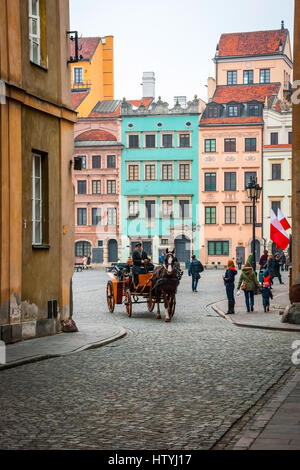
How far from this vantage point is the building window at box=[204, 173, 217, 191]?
8144 centimetres

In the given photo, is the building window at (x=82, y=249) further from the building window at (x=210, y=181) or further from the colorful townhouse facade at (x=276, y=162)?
the colorful townhouse facade at (x=276, y=162)

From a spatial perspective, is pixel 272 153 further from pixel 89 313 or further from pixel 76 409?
pixel 76 409

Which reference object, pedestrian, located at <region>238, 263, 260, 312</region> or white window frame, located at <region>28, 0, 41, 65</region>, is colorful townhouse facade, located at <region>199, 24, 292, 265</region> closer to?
pedestrian, located at <region>238, 263, 260, 312</region>

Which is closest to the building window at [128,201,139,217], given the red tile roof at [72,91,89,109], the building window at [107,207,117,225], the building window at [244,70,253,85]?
the building window at [107,207,117,225]

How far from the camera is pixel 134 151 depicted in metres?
82.6

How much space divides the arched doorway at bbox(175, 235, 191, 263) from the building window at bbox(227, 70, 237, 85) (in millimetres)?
18913

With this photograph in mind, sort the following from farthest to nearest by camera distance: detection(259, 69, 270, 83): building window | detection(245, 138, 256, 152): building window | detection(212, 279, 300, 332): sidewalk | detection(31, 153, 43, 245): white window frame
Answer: detection(259, 69, 270, 83): building window → detection(245, 138, 256, 152): building window → detection(212, 279, 300, 332): sidewalk → detection(31, 153, 43, 245): white window frame

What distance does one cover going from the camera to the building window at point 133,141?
82.6 meters

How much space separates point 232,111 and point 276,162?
691 cm

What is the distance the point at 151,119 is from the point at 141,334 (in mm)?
66004

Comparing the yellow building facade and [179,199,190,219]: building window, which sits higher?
the yellow building facade

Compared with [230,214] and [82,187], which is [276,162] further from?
[82,187]

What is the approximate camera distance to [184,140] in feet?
268
